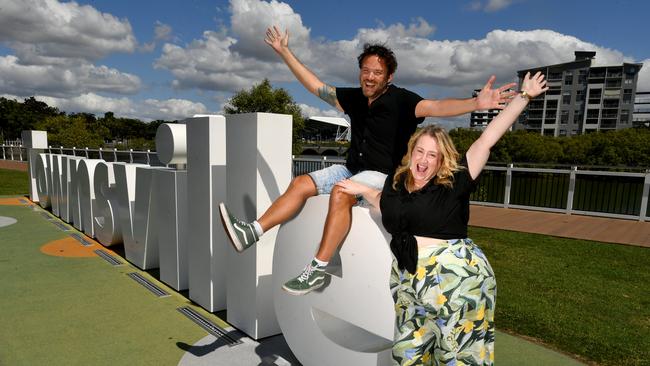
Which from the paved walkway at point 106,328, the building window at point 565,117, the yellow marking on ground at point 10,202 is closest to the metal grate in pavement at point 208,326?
the paved walkway at point 106,328

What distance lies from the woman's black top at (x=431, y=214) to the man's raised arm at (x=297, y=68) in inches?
49.6

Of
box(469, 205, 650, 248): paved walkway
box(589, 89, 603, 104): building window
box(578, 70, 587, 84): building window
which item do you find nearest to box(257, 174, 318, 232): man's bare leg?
box(469, 205, 650, 248): paved walkway

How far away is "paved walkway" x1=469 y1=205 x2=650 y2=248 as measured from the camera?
8.26 metres

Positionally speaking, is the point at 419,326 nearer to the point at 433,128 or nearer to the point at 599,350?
the point at 433,128

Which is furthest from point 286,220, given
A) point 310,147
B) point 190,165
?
point 310,147

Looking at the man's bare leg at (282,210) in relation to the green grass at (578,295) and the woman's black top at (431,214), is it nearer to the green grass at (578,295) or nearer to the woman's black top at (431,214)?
the woman's black top at (431,214)

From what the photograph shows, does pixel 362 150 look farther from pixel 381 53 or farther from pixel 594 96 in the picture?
pixel 594 96

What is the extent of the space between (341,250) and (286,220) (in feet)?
1.89

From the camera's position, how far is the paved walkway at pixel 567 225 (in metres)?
8.26

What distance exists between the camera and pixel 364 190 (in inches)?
93.6

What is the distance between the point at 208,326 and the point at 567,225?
8.37 m

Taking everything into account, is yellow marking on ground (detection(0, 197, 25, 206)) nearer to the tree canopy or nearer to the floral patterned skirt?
the floral patterned skirt

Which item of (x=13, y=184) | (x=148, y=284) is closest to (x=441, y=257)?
(x=148, y=284)

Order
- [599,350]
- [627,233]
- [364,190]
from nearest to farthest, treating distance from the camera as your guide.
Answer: [364,190] → [599,350] → [627,233]
